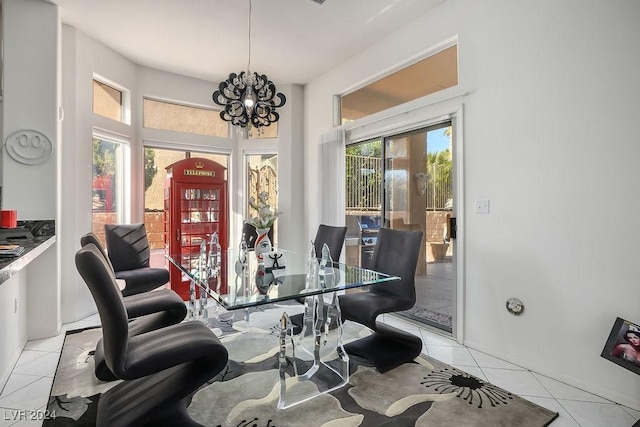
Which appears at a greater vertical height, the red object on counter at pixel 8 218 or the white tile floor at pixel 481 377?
the red object on counter at pixel 8 218

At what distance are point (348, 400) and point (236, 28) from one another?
145 inches

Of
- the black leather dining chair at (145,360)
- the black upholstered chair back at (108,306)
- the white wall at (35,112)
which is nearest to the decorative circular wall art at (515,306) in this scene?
the black leather dining chair at (145,360)

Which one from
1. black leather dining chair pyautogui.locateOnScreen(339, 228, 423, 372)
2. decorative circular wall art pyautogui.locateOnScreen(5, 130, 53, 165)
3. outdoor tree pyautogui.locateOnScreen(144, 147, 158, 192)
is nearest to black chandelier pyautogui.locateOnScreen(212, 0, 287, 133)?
black leather dining chair pyautogui.locateOnScreen(339, 228, 423, 372)

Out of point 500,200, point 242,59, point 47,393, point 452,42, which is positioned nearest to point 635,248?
point 500,200

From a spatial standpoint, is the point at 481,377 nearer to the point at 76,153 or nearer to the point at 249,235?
the point at 249,235

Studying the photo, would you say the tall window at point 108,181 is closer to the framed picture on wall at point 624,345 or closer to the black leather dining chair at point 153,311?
the black leather dining chair at point 153,311

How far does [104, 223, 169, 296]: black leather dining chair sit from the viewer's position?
131 inches

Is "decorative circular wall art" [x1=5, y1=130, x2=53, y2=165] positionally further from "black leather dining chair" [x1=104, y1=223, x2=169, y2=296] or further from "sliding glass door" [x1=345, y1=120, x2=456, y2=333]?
"sliding glass door" [x1=345, y1=120, x2=456, y2=333]

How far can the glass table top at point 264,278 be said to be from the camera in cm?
204

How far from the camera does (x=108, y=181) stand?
14.0 ft

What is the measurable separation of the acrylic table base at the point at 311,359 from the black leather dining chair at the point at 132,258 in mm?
1620

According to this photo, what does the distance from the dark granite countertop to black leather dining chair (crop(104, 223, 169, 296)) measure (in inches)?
19.9

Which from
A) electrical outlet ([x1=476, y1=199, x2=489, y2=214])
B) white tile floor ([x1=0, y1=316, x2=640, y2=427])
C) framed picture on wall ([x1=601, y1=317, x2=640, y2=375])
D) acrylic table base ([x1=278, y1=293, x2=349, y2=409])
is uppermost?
electrical outlet ([x1=476, y1=199, x2=489, y2=214])

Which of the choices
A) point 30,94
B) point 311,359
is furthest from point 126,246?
point 311,359
